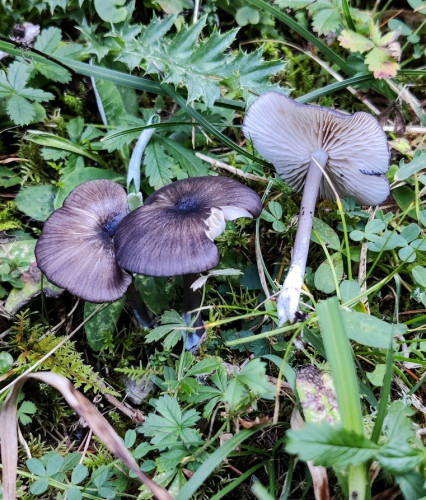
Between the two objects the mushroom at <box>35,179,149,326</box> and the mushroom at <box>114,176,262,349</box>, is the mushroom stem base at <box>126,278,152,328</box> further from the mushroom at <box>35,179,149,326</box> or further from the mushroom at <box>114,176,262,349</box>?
the mushroom at <box>114,176,262,349</box>

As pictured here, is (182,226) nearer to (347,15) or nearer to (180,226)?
(180,226)

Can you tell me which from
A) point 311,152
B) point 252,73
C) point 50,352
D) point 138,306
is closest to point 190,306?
point 138,306

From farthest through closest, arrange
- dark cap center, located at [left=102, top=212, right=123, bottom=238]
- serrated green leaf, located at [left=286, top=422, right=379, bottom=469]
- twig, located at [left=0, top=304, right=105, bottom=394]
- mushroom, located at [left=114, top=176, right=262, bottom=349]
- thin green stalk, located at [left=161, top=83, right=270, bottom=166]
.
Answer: thin green stalk, located at [left=161, top=83, right=270, bottom=166], dark cap center, located at [left=102, top=212, right=123, bottom=238], twig, located at [left=0, top=304, right=105, bottom=394], mushroom, located at [left=114, top=176, right=262, bottom=349], serrated green leaf, located at [left=286, top=422, right=379, bottom=469]

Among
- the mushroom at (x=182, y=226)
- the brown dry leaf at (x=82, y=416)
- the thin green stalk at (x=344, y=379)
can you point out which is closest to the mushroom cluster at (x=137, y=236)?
the mushroom at (x=182, y=226)

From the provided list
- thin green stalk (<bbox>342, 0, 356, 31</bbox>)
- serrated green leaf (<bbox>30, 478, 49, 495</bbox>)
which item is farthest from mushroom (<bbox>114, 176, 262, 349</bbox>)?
thin green stalk (<bbox>342, 0, 356, 31</bbox>)

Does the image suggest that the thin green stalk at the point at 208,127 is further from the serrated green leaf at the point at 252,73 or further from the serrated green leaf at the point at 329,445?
the serrated green leaf at the point at 329,445

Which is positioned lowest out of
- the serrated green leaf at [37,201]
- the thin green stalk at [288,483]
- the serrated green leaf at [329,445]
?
the thin green stalk at [288,483]
